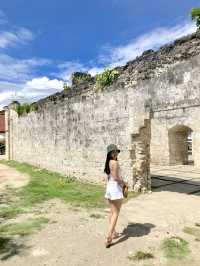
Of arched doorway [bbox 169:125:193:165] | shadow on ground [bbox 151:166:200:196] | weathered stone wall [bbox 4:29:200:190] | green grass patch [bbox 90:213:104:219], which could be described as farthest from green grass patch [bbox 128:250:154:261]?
arched doorway [bbox 169:125:193:165]

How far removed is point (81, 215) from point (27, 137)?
998cm

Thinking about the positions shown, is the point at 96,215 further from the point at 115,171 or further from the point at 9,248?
the point at 9,248

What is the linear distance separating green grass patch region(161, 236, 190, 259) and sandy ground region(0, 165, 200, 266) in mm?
82

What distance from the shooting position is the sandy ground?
371cm

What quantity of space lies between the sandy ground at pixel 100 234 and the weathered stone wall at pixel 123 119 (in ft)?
5.62

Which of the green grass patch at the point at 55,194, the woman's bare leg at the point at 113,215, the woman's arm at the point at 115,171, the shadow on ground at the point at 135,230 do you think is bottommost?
the shadow on ground at the point at 135,230

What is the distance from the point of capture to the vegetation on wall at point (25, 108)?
14333 millimetres

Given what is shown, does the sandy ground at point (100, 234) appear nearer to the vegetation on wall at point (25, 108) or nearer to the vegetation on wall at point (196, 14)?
the vegetation on wall at point (25, 108)

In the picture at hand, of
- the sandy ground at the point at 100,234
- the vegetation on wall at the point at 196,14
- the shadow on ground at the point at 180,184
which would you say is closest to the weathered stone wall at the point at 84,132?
the shadow on ground at the point at 180,184

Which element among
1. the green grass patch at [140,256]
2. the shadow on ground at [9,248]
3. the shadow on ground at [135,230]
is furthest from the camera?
the shadow on ground at [135,230]

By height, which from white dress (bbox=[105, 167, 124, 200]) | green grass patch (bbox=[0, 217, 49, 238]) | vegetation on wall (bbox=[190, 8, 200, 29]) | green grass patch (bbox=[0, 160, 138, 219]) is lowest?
green grass patch (bbox=[0, 217, 49, 238])

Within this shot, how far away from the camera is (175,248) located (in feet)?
13.1

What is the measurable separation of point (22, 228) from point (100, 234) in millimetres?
1391

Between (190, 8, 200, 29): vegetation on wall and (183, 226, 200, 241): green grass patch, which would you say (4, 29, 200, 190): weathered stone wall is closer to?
(183, 226, 200, 241): green grass patch
